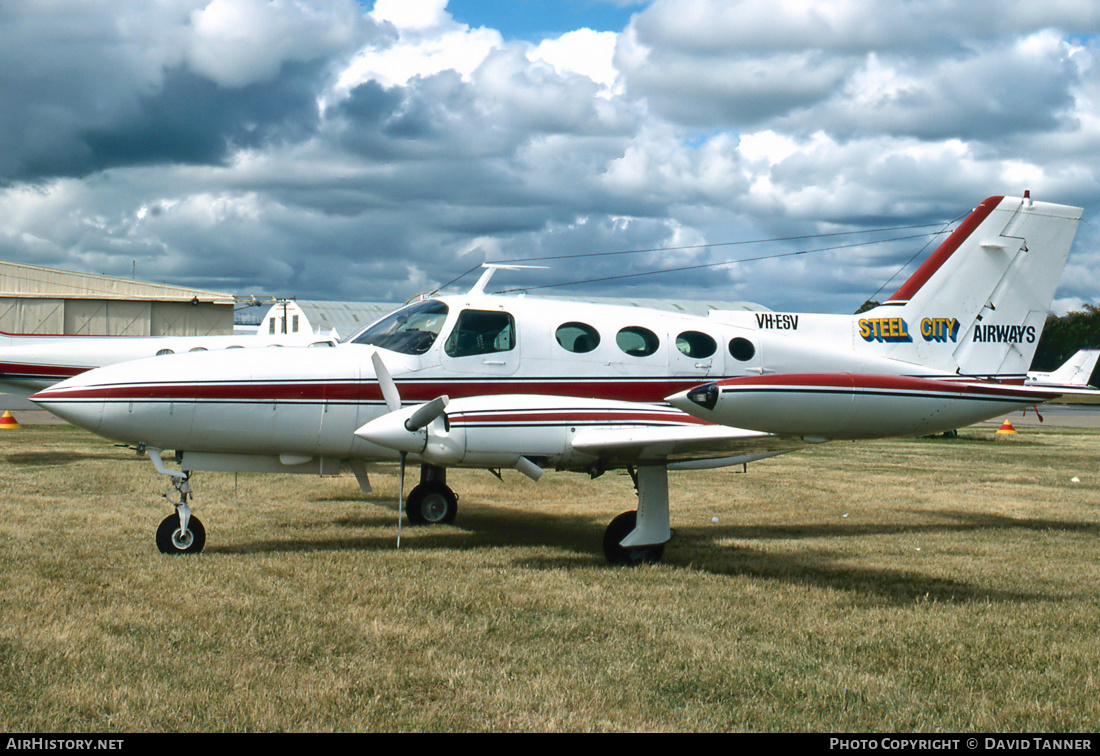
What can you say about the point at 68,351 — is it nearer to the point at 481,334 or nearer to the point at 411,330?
the point at 411,330

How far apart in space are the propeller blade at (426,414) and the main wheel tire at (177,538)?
2.30 m

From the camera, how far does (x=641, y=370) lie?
942cm

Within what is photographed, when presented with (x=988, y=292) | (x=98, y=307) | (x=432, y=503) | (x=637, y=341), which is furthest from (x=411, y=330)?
(x=98, y=307)

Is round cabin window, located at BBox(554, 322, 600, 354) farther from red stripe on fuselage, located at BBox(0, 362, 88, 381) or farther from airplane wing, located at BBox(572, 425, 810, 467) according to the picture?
red stripe on fuselage, located at BBox(0, 362, 88, 381)

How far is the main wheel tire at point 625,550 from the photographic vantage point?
335 inches

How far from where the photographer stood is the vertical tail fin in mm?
11203

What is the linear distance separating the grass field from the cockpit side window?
197 cm

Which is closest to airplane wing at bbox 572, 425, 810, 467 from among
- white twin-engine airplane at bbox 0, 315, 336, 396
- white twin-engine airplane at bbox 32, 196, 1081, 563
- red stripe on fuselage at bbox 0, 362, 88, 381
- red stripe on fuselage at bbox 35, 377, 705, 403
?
white twin-engine airplane at bbox 32, 196, 1081, 563

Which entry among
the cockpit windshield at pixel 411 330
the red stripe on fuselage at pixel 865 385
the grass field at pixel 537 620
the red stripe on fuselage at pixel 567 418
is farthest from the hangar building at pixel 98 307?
the red stripe on fuselage at pixel 865 385

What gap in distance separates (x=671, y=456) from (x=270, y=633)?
12.9 ft

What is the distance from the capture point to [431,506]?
10.9 m

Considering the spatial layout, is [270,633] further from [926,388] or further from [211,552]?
[926,388]

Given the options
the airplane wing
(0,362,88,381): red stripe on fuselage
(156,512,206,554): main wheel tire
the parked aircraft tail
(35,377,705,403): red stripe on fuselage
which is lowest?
(156,512,206,554): main wheel tire

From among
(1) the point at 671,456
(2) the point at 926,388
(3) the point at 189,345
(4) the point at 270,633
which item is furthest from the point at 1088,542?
(3) the point at 189,345
